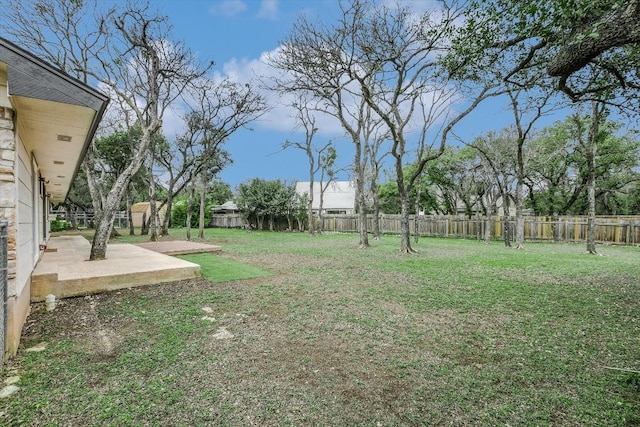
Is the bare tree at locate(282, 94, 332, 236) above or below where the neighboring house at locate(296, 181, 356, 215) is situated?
Answer: above

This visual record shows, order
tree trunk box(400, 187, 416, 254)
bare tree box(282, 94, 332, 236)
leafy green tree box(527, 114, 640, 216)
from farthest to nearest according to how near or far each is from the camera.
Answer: bare tree box(282, 94, 332, 236)
leafy green tree box(527, 114, 640, 216)
tree trunk box(400, 187, 416, 254)

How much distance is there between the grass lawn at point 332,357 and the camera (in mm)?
2090

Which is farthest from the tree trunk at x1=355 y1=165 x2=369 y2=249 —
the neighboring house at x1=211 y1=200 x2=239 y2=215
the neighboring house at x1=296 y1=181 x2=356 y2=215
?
the neighboring house at x1=211 y1=200 x2=239 y2=215

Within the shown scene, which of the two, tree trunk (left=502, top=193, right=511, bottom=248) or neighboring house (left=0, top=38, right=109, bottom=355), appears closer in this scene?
neighboring house (left=0, top=38, right=109, bottom=355)

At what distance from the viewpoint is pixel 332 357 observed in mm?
2896

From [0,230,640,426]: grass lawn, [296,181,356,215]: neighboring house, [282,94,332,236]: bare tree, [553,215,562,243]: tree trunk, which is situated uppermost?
[282,94,332,236]: bare tree

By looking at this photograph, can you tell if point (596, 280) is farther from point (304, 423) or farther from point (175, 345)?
point (175, 345)

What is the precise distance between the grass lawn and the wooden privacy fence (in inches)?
464

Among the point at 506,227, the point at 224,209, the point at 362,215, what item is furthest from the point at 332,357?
the point at 224,209

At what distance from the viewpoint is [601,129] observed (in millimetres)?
15719

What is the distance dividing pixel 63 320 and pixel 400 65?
31.9ft

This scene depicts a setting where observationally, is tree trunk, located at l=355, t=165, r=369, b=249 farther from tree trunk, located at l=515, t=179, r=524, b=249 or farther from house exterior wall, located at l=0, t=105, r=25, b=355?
house exterior wall, located at l=0, t=105, r=25, b=355

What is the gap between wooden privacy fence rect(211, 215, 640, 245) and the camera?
14.0m

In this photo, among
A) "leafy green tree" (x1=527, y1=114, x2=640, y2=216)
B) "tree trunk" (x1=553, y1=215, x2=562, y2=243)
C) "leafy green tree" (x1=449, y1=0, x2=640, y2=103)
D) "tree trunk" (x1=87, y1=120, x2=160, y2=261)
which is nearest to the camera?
"leafy green tree" (x1=449, y1=0, x2=640, y2=103)
